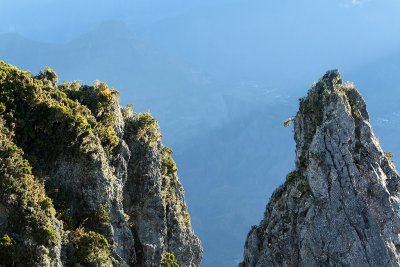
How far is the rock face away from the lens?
4303 cm

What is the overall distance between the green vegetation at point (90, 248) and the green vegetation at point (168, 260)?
29.9ft

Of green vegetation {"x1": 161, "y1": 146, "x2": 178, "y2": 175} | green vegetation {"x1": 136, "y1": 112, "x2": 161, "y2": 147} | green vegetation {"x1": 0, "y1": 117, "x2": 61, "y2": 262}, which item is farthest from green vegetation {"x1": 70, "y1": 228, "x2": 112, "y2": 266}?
green vegetation {"x1": 161, "y1": 146, "x2": 178, "y2": 175}

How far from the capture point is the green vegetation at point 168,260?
40.2 m

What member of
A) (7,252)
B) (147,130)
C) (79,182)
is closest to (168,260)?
(147,130)

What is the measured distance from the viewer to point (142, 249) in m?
37.9

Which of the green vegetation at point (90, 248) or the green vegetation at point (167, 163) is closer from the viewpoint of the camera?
the green vegetation at point (90, 248)

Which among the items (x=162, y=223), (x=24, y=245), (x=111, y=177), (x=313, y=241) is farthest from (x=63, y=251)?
(x=313, y=241)

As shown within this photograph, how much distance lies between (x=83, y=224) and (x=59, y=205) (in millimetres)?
2022

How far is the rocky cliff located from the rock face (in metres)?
7.97

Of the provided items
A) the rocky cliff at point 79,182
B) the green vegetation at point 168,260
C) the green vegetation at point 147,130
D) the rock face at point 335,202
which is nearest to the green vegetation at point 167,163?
the rocky cliff at point 79,182

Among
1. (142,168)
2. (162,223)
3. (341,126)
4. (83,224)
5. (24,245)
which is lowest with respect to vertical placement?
(24,245)

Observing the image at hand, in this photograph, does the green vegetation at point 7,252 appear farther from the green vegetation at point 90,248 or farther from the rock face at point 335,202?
the rock face at point 335,202

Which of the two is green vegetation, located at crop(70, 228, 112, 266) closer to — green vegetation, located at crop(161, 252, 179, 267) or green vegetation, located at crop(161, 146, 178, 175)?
green vegetation, located at crop(161, 252, 179, 267)

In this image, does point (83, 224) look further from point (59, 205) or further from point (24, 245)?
point (24, 245)
